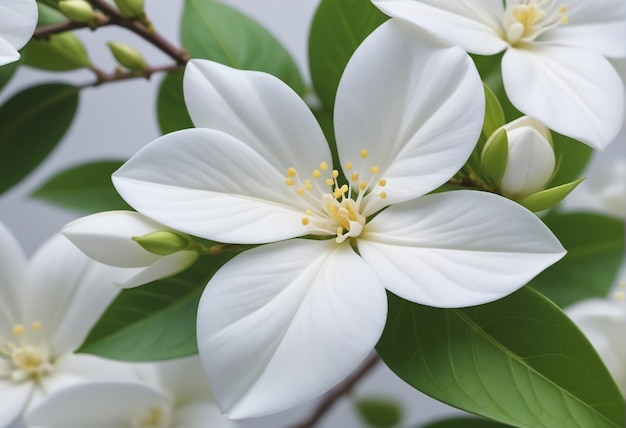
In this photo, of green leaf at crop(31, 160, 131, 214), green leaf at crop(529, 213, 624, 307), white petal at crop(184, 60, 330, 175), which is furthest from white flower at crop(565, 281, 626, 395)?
green leaf at crop(31, 160, 131, 214)

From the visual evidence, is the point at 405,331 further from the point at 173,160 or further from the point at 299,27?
the point at 299,27

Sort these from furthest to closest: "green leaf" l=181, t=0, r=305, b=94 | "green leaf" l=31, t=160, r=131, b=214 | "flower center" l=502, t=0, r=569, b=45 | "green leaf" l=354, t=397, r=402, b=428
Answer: "green leaf" l=354, t=397, r=402, b=428 → "green leaf" l=31, t=160, r=131, b=214 → "green leaf" l=181, t=0, r=305, b=94 → "flower center" l=502, t=0, r=569, b=45

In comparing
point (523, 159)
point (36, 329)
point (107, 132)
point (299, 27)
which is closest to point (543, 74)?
point (523, 159)

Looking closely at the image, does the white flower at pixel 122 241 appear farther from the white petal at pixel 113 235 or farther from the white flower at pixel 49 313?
the white flower at pixel 49 313

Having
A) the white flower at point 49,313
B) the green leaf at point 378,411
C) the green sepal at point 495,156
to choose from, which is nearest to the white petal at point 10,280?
the white flower at point 49,313

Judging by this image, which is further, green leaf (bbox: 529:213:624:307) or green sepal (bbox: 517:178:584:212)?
green leaf (bbox: 529:213:624:307)

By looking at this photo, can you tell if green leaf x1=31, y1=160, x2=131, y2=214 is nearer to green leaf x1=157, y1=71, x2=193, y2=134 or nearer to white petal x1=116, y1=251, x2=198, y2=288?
green leaf x1=157, y1=71, x2=193, y2=134
